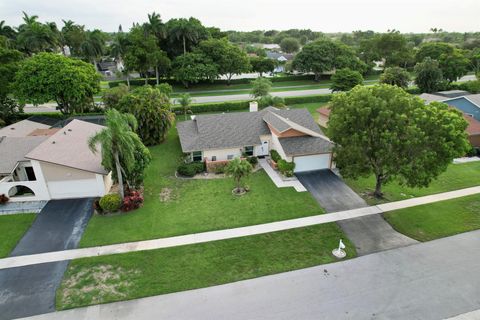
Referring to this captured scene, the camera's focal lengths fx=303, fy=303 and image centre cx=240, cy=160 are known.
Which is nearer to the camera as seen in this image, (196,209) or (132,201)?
(196,209)

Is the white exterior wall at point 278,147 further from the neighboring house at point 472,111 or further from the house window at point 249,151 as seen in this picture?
the neighboring house at point 472,111

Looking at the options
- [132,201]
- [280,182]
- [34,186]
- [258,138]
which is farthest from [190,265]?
[258,138]

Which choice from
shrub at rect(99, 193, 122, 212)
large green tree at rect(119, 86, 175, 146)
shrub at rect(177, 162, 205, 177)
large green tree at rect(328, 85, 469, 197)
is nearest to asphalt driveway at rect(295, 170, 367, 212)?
large green tree at rect(328, 85, 469, 197)

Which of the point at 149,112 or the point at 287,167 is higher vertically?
the point at 149,112

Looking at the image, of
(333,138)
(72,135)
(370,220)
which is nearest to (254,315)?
(370,220)

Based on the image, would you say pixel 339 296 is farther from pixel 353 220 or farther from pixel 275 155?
pixel 275 155

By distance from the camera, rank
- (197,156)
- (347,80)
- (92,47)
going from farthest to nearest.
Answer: (92,47) < (347,80) < (197,156)

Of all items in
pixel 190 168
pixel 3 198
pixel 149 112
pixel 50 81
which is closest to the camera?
pixel 3 198

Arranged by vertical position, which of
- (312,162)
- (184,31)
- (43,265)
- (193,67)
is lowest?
(43,265)

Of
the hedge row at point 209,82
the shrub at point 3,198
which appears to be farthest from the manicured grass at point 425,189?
the hedge row at point 209,82
